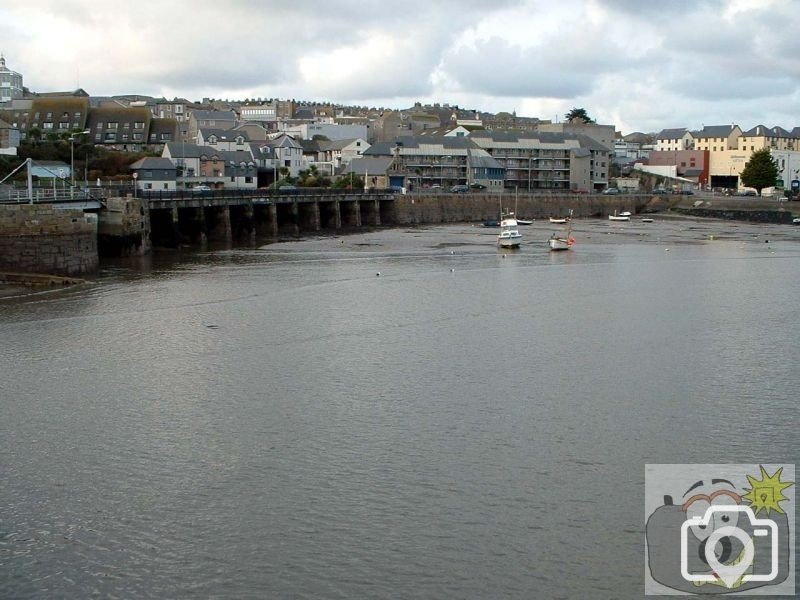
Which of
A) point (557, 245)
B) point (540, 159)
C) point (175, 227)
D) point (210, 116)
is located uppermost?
A: point (210, 116)

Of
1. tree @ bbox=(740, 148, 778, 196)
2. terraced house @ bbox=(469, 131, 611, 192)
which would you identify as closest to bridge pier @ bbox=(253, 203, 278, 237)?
terraced house @ bbox=(469, 131, 611, 192)

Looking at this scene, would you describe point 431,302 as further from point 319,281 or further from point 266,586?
point 266,586

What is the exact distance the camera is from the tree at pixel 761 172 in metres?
104

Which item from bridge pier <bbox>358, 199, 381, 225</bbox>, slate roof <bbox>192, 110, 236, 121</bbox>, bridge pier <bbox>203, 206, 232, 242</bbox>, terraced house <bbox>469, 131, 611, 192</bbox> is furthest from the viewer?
slate roof <bbox>192, 110, 236, 121</bbox>

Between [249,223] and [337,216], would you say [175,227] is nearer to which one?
[249,223]

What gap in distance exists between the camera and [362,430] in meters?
17.6

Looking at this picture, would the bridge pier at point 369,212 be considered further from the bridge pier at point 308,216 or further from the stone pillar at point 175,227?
the stone pillar at point 175,227

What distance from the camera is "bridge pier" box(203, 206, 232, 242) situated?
5781cm

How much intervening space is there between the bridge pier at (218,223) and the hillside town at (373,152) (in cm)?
1110

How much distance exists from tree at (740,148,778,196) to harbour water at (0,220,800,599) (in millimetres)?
74949

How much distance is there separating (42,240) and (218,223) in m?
22.3

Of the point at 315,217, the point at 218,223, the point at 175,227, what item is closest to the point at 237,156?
the point at 315,217

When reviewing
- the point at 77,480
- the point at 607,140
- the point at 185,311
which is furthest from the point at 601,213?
the point at 77,480

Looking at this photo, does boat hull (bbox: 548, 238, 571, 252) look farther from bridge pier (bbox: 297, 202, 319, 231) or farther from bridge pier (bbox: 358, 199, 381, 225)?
bridge pier (bbox: 358, 199, 381, 225)
